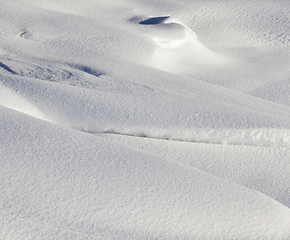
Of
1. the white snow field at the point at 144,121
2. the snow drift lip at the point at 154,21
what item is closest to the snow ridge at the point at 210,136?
the white snow field at the point at 144,121

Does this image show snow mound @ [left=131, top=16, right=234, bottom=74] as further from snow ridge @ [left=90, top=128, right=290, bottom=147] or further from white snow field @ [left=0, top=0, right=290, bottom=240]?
snow ridge @ [left=90, top=128, right=290, bottom=147]

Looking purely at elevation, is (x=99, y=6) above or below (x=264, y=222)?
above

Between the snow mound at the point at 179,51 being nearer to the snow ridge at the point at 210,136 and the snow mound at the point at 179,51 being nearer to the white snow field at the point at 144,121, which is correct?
the white snow field at the point at 144,121

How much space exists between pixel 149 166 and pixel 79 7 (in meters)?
1.44

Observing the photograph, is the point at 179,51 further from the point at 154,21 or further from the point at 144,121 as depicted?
the point at 144,121

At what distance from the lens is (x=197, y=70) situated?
5.33ft

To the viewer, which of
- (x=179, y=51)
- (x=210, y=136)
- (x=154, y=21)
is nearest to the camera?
(x=210, y=136)

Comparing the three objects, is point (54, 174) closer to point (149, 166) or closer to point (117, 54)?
point (149, 166)

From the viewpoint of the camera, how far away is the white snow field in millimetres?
760

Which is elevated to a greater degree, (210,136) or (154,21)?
(154,21)

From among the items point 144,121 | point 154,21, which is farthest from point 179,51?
point 144,121

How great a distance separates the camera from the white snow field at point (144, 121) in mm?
760

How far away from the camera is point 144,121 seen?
1.13 meters

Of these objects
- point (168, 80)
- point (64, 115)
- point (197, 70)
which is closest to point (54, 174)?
point (64, 115)
